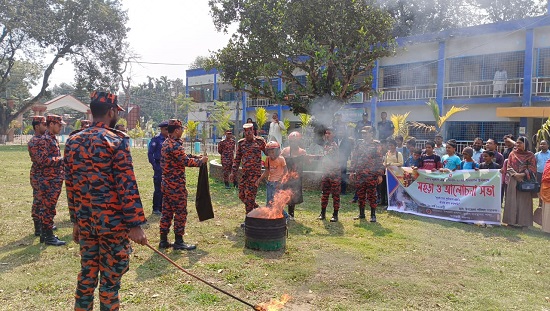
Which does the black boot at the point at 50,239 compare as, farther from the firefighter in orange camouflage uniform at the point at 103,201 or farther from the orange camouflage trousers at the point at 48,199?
the firefighter in orange camouflage uniform at the point at 103,201

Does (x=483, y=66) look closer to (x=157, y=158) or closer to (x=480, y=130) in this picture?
(x=480, y=130)

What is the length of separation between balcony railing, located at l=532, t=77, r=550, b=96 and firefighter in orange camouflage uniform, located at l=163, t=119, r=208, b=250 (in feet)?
60.2

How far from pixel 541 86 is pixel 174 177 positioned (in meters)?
19.0

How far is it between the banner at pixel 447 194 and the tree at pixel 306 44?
13.1 ft

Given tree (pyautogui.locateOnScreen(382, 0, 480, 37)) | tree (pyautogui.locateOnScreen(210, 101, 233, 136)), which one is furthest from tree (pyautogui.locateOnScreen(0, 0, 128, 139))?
tree (pyautogui.locateOnScreen(382, 0, 480, 37))

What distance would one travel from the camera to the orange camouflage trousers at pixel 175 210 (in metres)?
6.08

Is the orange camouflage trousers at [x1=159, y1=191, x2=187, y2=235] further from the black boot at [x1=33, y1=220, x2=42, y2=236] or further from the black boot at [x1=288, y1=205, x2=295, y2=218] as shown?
the black boot at [x1=288, y1=205, x2=295, y2=218]

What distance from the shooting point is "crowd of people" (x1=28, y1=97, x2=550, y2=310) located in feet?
11.2

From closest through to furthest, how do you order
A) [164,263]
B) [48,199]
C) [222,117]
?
[164,263] → [48,199] → [222,117]

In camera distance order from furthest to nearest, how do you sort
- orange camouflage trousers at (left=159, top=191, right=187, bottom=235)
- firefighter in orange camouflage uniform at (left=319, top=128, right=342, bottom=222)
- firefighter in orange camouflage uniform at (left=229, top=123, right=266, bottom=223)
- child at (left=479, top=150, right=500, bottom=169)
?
child at (left=479, top=150, right=500, bottom=169), firefighter in orange camouflage uniform at (left=319, top=128, right=342, bottom=222), firefighter in orange camouflage uniform at (left=229, top=123, right=266, bottom=223), orange camouflage trousers at (left=159, top=191, right=187, bottom=235)

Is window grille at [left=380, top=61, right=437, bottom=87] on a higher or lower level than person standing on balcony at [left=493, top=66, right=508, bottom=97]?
higher

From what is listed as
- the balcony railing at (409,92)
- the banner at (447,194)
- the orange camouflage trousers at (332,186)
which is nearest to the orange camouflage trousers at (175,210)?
the orange camouflage trousers at (332,186)

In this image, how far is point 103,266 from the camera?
3488 mm

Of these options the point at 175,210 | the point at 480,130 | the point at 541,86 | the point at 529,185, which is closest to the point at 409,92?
the point at 480,130
